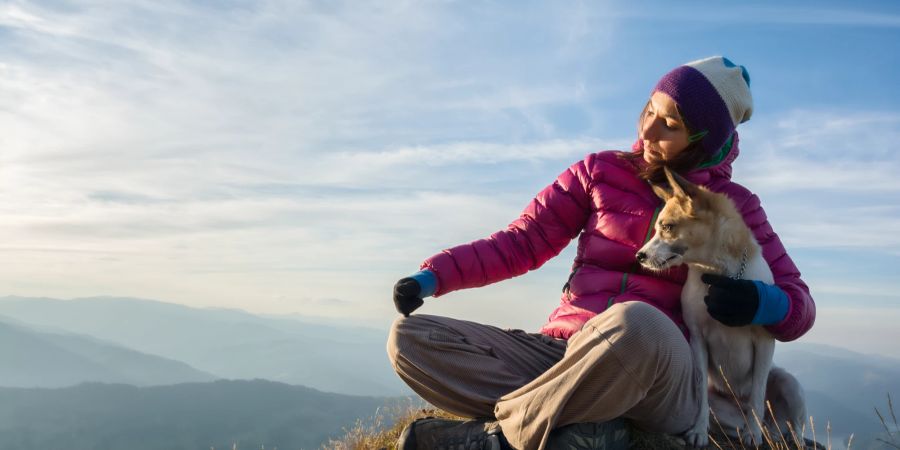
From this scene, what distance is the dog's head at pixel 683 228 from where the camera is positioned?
4.80m

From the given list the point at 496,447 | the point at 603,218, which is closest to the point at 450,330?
the point at 496,447

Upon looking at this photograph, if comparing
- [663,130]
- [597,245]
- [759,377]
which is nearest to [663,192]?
[663,130]

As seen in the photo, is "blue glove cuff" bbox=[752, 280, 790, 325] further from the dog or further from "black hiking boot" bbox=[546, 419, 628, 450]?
"black hiking boot" bbox=[546, 419, 628, 450]

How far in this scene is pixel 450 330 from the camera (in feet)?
16.4

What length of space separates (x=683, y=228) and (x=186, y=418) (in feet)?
622

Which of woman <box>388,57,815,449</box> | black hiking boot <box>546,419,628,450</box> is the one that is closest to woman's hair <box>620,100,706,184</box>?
woman <box>388,57,815,449</box>

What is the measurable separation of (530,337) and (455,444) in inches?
43.8

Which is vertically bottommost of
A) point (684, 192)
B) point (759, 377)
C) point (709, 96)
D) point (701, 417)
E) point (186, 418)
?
point (186, 418)

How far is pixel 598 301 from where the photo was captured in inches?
195

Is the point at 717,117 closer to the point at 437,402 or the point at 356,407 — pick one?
the point at 437,402

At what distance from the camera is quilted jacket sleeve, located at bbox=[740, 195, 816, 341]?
4645 millimetres

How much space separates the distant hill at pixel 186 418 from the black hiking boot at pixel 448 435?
14837 centimetres

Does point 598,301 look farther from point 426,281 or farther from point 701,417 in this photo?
point 426,281

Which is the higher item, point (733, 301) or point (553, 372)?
point (733, 301)
